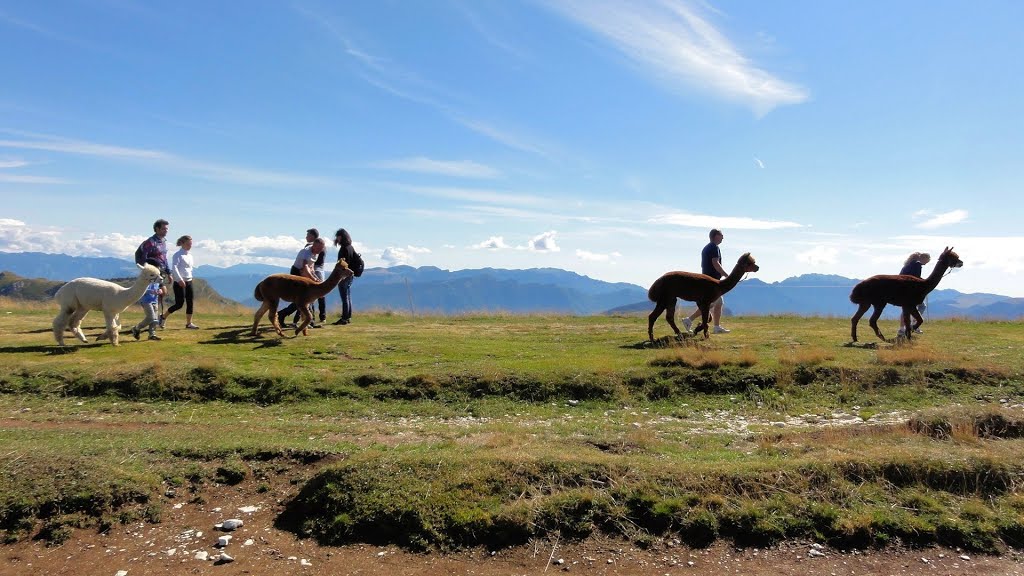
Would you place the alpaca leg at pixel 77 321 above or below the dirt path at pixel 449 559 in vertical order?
above

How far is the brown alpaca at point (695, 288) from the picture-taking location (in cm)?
1534

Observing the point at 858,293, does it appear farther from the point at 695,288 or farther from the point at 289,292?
the point at 289,292

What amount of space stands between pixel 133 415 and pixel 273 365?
275 centimetres

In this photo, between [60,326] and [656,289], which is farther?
[656,289]

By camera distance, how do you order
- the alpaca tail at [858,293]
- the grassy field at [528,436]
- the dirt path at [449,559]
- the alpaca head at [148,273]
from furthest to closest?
the alpaca tail at [858,293] < the alpaca head at [148,273] < the grassy field at [528,436] < the dirt path at [449,559]

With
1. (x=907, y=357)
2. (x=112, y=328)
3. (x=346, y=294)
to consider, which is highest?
(x=346, y=294)

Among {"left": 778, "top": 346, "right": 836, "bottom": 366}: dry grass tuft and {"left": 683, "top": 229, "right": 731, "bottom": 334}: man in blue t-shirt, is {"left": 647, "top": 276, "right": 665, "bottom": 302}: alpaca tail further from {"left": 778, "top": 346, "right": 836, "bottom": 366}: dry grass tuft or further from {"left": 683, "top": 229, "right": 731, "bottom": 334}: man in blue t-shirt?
{"left": 778, "top": 346, "right": 836, "bottom": 366}: dry grass tuft

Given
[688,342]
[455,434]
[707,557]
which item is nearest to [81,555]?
[455,434]

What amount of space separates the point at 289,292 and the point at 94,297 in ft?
13.2

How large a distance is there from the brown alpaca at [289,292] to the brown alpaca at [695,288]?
8331 millimetres

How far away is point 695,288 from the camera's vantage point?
1535cm

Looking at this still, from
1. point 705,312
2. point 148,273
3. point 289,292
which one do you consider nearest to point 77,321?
point 148,273

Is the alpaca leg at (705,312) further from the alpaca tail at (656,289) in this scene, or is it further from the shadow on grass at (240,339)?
the shadow on grass at (240,339)

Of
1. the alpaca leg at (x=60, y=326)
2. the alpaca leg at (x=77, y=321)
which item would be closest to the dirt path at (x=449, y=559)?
the alpaca leg at (x=60, y=326)
